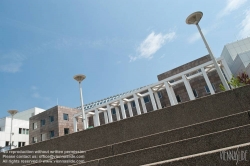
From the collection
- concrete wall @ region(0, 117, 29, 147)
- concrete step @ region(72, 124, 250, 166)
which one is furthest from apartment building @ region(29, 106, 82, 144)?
concrete step @ region(72, 124, 250, 166)

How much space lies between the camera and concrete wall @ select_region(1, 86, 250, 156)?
5375 mm

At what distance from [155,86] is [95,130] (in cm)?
1765

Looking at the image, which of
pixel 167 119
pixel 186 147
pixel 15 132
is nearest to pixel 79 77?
pixel 167 119

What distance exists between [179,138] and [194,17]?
9003 millimetres

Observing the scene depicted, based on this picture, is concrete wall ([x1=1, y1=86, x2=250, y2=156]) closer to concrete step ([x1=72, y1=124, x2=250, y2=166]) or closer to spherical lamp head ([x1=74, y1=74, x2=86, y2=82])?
concrete step ([x1=72, y1=124, x2=250, y2=166])

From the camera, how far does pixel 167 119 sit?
18.9 ft

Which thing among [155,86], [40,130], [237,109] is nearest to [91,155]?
[237,109]

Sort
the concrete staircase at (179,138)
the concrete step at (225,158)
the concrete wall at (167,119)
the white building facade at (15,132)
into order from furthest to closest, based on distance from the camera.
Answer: the white building facade at (15,132), the concrete wall at (167,119), the concrete staircase at (179,138), the concrete step at (225,158)

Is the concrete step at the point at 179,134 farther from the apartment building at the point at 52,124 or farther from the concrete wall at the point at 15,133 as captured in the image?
the concrete wall at the point at 15,133

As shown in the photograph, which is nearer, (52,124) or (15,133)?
(52,124)

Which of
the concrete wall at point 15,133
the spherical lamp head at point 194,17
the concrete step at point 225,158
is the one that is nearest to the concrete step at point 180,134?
the concrete step at point 225,158

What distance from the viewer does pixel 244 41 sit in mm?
35156

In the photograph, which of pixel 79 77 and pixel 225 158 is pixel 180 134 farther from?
pixel 79 77

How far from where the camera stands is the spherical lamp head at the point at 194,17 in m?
10.4
